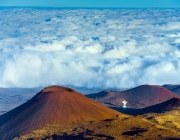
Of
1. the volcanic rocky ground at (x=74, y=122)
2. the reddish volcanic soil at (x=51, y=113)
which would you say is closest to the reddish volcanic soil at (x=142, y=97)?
the volcanic rocky ground at (x=74, y=122)

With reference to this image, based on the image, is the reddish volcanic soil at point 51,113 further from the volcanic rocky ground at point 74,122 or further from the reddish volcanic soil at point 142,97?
the reddish volcanic soil at point 142,97

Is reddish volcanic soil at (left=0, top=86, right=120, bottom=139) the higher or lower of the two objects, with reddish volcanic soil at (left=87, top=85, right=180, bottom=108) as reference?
lower

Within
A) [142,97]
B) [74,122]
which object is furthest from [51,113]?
[142,97]

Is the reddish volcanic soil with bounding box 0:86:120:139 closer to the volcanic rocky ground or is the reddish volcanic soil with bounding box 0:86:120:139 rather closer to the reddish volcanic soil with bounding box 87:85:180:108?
the volcanic rocky ground

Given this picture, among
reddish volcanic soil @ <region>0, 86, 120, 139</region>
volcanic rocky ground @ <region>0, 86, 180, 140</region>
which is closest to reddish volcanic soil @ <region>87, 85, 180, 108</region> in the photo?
volcanic rocky ground @ <region>0, 86, 180, 140</region>

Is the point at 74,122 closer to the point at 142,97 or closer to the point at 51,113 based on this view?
the point at 51,113

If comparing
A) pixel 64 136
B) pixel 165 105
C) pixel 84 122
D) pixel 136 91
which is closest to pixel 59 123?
pixel 84 122

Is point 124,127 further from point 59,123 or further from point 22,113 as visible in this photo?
point 22,113
